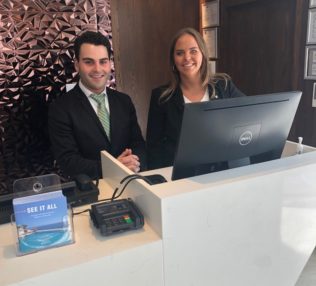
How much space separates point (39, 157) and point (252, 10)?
2.20 m

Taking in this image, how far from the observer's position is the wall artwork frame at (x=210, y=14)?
10.3ft

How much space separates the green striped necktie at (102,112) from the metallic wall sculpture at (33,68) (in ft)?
3.10

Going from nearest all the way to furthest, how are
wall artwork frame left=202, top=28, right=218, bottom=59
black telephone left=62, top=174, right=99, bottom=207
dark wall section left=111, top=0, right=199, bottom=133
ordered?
black telephone left=62, top=174, right=99, bottom=207 → dark wall section left=111, top=0, right=199, bottom=133 → wall artwork frame left=202, top=28, right=218, bottom=59

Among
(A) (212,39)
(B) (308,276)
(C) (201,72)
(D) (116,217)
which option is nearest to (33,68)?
(C) (201,72)

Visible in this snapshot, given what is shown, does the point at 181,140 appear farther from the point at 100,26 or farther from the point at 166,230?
the point at 100,26

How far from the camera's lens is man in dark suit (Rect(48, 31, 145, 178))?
6.15ft

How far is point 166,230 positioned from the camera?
945 mm

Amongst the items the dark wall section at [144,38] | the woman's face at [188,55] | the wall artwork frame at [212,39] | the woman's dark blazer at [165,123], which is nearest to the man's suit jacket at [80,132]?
the woman's dark blazer at [165,123]

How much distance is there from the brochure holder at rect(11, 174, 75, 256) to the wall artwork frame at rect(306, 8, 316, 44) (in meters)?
2.05

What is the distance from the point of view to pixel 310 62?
7.54 ft

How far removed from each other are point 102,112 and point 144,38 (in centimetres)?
145

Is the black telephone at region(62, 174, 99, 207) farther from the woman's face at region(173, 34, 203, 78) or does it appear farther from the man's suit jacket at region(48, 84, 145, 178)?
the woman's face at region(173, 34, 203, 78)

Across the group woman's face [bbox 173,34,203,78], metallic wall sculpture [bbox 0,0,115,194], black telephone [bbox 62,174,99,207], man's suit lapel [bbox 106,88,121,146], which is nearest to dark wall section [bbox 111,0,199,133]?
metallic wall sculpture [bbox 0,0,115,194]

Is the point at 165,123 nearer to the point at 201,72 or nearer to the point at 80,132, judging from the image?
the point at 201,72
